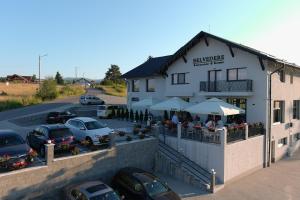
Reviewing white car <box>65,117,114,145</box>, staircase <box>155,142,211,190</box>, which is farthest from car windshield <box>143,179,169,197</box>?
white car <box>65,117,114,145</box>

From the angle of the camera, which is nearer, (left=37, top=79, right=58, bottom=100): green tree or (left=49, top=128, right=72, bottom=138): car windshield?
(left=49, top=128, right=72, bottom=138): car windshield

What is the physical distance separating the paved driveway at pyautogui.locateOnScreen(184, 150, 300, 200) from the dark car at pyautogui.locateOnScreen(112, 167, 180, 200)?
237cm

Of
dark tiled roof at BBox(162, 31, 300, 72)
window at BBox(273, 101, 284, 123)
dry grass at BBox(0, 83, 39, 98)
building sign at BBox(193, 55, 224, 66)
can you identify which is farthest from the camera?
dry grass at BBox(0, 83, 39, 98)

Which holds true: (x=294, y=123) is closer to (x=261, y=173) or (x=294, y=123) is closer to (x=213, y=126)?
(x=261, y=173)

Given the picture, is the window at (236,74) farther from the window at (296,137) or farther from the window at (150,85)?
the window at (150,85)

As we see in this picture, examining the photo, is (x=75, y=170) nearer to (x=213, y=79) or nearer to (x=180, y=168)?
(x=180, y=168)

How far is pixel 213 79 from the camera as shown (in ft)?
77.6

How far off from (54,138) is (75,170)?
234cm

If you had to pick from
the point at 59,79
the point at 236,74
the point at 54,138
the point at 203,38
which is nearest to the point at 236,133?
the point at 236,74

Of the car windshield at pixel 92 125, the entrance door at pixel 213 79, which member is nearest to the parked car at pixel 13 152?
the car windshield at pixel 92 125

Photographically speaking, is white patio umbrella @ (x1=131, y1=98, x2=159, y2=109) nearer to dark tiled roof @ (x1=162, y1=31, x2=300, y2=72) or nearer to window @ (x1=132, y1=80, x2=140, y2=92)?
dark tiled roof @ (x1=162, y1=31, x2=300, y2=72)

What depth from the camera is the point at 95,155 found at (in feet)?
50.6

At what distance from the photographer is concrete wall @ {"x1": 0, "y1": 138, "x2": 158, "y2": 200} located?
12289mm

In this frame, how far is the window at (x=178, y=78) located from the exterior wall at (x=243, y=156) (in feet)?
27.9
